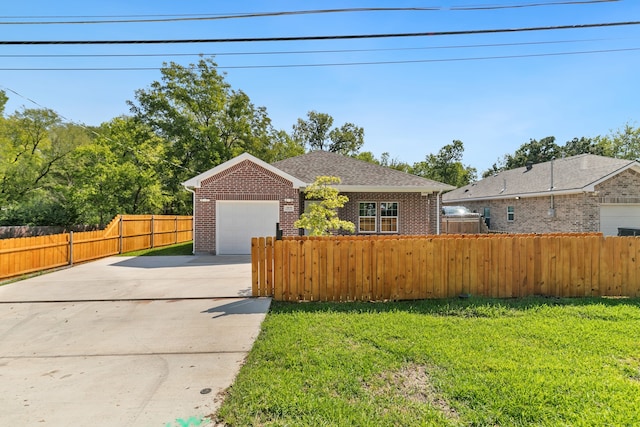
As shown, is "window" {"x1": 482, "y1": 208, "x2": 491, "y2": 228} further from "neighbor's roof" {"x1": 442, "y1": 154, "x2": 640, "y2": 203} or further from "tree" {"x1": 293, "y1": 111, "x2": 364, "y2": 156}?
"tree" {"x1": 293, "y1": 111, "x2": 364, "y2": 156}

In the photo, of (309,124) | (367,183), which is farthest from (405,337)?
(309,124)

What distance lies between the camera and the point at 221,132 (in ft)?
98.0

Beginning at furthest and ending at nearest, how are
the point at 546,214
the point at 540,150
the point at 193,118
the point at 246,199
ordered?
the point at 540,150 → the point at 193,118 → the point at 546,214 → the point at 246,199

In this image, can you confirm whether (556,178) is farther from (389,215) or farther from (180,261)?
(180,261)

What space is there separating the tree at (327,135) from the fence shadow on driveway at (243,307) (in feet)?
118

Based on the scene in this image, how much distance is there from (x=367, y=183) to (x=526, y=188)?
12.2 m

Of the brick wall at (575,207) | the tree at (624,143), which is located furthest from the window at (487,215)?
the tree at (624,143)

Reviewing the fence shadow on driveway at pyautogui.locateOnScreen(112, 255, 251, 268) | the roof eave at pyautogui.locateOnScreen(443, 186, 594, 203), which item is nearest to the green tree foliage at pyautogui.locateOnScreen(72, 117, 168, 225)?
the fence shadow on driveway at pyautogui.locateOnScreen(112, 255, 251, 268)

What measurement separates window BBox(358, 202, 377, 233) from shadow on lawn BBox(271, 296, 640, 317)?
27.8 ft

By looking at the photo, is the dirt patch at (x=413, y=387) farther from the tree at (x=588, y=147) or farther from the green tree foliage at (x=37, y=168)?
the tree at (x=588, y=147)

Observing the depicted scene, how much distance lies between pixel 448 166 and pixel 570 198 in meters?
29.1

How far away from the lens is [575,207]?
16094mm

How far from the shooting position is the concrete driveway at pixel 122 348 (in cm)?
288

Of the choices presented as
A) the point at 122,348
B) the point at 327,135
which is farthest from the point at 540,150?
the point at 122,348
